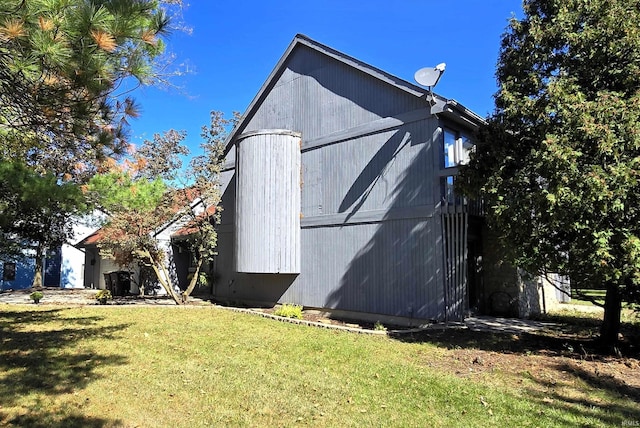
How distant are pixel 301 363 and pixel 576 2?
7.42 m

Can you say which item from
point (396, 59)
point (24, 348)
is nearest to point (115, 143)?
Result: point (24, 348)

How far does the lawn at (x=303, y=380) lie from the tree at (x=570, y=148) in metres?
1.74

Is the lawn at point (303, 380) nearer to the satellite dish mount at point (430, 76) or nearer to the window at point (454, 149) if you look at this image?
the window at point (454, 149)

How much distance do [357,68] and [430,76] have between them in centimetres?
283

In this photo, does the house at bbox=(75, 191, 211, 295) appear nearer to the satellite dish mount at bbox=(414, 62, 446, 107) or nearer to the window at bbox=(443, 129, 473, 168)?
the window at bbox=(443, 129, 473, 168)

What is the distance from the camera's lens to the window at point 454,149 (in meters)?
10.6

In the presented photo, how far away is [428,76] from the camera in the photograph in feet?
32.7

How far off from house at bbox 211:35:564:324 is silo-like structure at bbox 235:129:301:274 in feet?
0.10

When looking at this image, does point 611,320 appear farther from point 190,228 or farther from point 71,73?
point 190,228

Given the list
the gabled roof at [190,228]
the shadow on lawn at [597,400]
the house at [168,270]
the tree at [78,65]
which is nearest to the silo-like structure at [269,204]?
the gabled roof at [190,228]

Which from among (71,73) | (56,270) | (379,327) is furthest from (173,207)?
(56,270)

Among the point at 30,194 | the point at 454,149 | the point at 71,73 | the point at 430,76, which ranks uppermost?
the point at 430,76

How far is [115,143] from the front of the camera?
691 cm

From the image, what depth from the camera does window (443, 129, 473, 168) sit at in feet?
34.9
